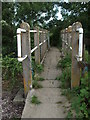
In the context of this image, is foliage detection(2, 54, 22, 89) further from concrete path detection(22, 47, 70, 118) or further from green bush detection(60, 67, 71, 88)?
green bush detection(60, 67, 71, 88)

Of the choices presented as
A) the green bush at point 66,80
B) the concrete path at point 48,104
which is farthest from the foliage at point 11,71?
the green bush at point 66,80

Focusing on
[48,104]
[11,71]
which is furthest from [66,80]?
[11,71]

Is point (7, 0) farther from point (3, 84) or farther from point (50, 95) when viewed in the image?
point (50, 95)

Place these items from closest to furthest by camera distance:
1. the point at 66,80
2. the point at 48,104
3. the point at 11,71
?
1. the point at 48,104
2. the point at 66,80
3. the point at 11,71

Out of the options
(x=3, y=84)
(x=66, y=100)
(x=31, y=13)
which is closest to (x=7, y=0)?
(x=31, y=13)

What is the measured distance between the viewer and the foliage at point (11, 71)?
13.5 ft

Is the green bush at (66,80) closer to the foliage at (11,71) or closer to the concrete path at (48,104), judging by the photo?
the concrete path at (48,104)

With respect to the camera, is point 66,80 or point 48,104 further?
point 66,80

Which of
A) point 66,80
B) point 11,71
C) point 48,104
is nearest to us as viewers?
point 48,104

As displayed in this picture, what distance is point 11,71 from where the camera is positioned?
4.45 m

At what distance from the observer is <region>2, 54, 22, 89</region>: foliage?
4.12 m

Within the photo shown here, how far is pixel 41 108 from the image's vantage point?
91.7 inches

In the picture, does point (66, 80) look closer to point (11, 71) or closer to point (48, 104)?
point (48, 104)

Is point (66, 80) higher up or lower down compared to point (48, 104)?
higher up
